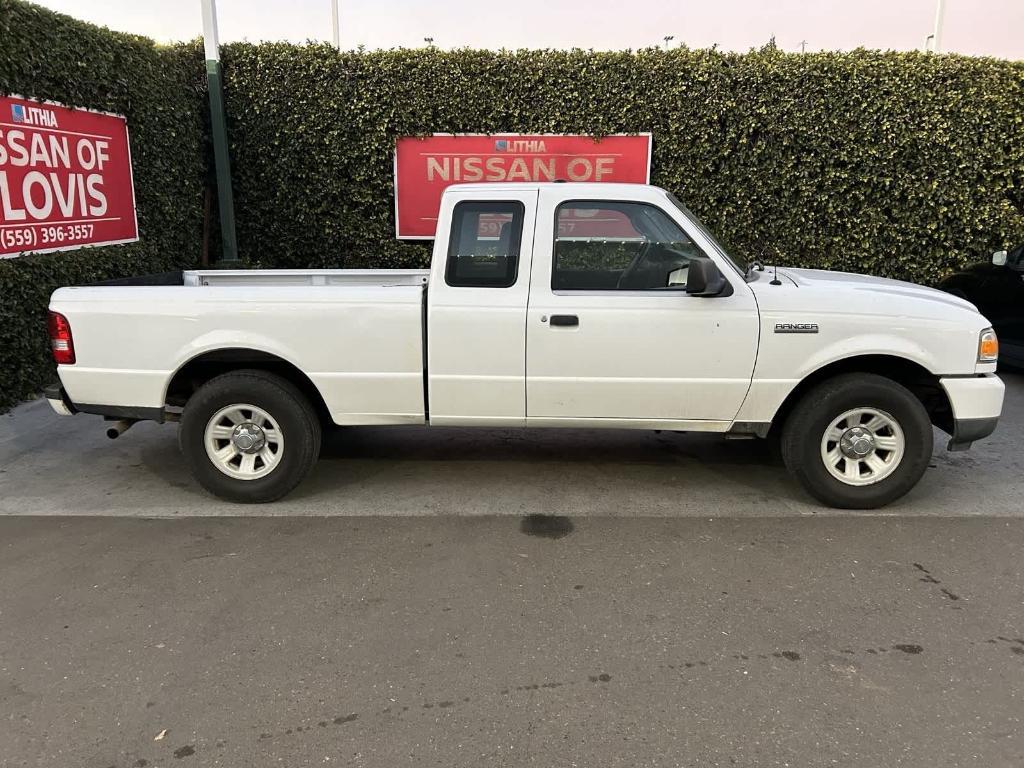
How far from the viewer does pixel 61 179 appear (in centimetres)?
727

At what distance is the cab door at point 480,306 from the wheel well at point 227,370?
85 cm

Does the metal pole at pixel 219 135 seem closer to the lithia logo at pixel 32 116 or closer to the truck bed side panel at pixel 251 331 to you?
the lithia logo at pixel 32 116

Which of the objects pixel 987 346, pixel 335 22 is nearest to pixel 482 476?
pixel 987 346

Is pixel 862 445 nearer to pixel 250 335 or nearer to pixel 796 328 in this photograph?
pixel 796 328

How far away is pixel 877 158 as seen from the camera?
30.8ft

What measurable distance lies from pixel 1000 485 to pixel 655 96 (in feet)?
20.8

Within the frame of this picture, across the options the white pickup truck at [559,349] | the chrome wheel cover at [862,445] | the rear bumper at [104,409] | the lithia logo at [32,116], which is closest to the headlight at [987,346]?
the white pickup truck at [559,349]

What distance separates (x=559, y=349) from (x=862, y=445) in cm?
192

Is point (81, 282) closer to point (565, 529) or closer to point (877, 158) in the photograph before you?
point (565, 529)

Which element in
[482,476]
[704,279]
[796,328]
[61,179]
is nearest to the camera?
[704,279]

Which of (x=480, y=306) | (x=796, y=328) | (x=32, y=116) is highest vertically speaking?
(x=32, y=116)

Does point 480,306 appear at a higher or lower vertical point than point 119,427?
higher

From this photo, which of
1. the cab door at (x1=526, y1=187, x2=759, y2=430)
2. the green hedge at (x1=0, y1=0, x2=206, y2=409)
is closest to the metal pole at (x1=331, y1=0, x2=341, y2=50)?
the green hedge at (x1=0, y1=0, x2=206, y2=409)

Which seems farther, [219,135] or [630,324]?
[219,135]
